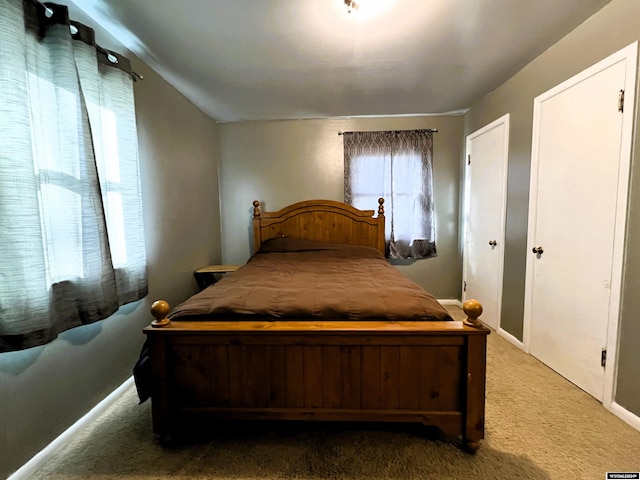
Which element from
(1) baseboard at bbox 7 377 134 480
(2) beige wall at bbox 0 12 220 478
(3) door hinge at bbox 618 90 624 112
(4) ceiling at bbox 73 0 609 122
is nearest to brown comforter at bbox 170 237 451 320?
(2) beige wall at bbox 0 12 220 478

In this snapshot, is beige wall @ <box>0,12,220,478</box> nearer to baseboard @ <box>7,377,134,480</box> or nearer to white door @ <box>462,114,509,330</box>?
baseboard @ <box>7,377,134,480</box>

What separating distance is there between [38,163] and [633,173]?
9.35 feet

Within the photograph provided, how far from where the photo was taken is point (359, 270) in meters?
2.31

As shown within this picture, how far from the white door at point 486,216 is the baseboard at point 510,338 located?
0.08 m

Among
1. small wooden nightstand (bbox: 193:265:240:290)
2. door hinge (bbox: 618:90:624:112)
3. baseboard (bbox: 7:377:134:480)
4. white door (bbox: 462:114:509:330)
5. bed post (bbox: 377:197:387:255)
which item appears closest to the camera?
baseboard (bbox: 7:377:134:480)

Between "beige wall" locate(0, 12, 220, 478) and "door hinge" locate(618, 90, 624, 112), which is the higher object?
"door hinge" locate(618, 90, 624, 112)

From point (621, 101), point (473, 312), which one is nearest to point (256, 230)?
point (473, 312)

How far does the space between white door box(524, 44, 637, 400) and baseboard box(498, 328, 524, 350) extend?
11cm

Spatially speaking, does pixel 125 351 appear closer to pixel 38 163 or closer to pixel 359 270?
pixel 38 163

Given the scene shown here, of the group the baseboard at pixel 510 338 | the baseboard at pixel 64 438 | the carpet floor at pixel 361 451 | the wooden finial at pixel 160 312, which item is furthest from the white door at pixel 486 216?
the baseboard at pixel 64 438

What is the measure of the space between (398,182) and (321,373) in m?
2.55

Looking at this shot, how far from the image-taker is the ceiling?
1587 mm

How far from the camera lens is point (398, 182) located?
3357 mm

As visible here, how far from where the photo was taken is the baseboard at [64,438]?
1255 millimetres
